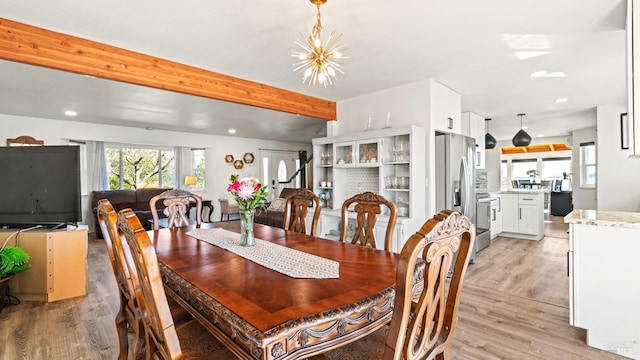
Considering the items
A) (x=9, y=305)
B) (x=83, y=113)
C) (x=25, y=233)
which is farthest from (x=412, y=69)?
(x=83, y=113)

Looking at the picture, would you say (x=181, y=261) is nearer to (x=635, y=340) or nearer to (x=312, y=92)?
(x=635, y=340)

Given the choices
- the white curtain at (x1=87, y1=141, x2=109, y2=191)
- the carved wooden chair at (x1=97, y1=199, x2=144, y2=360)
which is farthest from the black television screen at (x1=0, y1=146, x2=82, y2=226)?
the white curtain at (x1=87, y1=141, x2=109, y2=191)

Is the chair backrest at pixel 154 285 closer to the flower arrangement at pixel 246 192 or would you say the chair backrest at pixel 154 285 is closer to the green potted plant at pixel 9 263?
the flower arrangement at pixel 246 192

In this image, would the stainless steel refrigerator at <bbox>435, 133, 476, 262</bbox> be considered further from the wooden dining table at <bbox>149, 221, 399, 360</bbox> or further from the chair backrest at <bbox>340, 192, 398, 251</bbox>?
the wooden dining table at <bbox>149, 221, 399, 360</bbox>

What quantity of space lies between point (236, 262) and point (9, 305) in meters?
3.02

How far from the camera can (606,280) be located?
7.13 ft

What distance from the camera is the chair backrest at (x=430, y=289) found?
866 millimetres

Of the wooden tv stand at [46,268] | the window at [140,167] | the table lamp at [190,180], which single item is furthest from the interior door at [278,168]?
the wooden tv stand at [46,268]

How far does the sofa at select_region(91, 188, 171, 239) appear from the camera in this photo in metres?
6.39

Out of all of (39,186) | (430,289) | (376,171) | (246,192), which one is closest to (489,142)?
(376,171)

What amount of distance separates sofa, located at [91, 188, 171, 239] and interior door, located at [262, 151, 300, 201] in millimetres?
3589

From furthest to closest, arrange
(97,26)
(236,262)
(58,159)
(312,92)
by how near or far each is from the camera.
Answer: (312,92) → (58,159) → (97,26) → (236,262)

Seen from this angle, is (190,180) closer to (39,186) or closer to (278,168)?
(278,168)

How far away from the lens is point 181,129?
766cm
